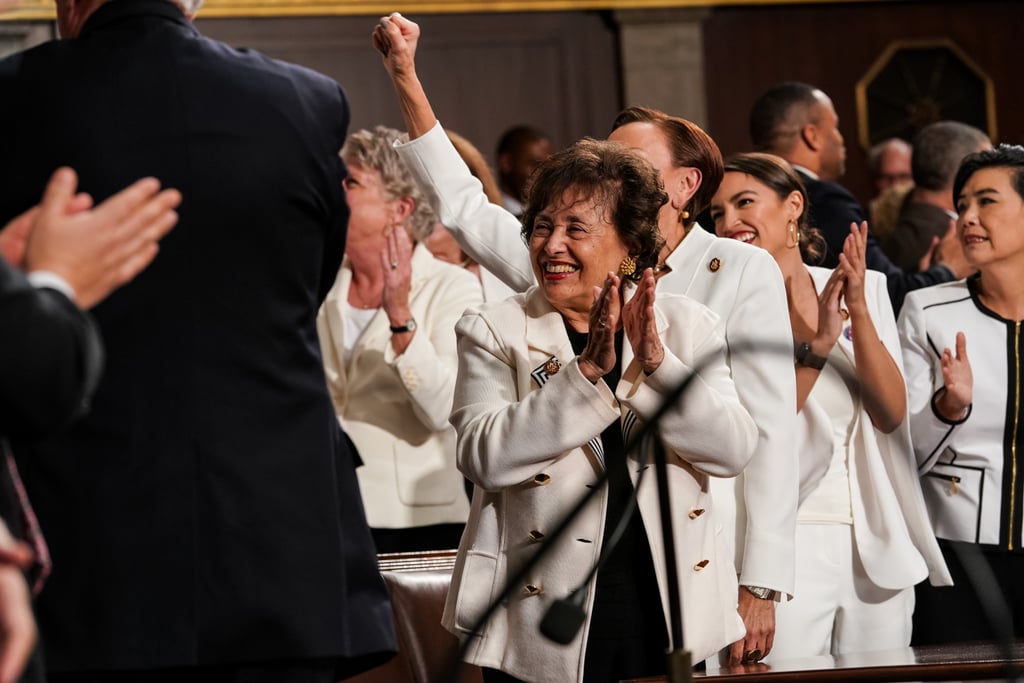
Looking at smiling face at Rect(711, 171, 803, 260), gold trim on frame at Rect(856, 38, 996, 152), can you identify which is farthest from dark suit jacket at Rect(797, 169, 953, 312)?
gold trim on frame at Rect(856, 38, 996, 152)

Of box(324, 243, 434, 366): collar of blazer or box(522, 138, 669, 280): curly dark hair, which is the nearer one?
box(522, 138, 669, 280): curly dark hair

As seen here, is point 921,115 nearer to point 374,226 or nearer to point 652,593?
point 374,226

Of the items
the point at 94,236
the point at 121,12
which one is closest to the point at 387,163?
the point at 121,12

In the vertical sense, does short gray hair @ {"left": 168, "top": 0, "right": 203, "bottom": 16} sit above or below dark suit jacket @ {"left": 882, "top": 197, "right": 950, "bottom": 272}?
above

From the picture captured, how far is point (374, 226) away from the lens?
411cm

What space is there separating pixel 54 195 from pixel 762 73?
706 centimetres

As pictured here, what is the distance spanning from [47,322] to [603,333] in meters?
1.11

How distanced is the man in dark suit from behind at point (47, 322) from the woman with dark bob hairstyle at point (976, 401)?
2465 mm

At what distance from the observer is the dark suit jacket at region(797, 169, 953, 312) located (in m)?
4.27

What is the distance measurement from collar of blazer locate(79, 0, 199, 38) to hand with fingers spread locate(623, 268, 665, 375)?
2.72 feet

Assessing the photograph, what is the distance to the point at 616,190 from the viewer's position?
2.73 m

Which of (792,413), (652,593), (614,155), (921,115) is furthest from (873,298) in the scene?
(921,115)

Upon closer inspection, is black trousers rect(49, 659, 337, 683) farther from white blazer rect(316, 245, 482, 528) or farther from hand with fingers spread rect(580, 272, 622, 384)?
white blazer rect(316, 245, 482, 528)

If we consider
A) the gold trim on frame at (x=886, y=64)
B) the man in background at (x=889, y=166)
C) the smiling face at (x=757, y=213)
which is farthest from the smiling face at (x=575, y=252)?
the gold trim on frame at (x=886, y=64)
